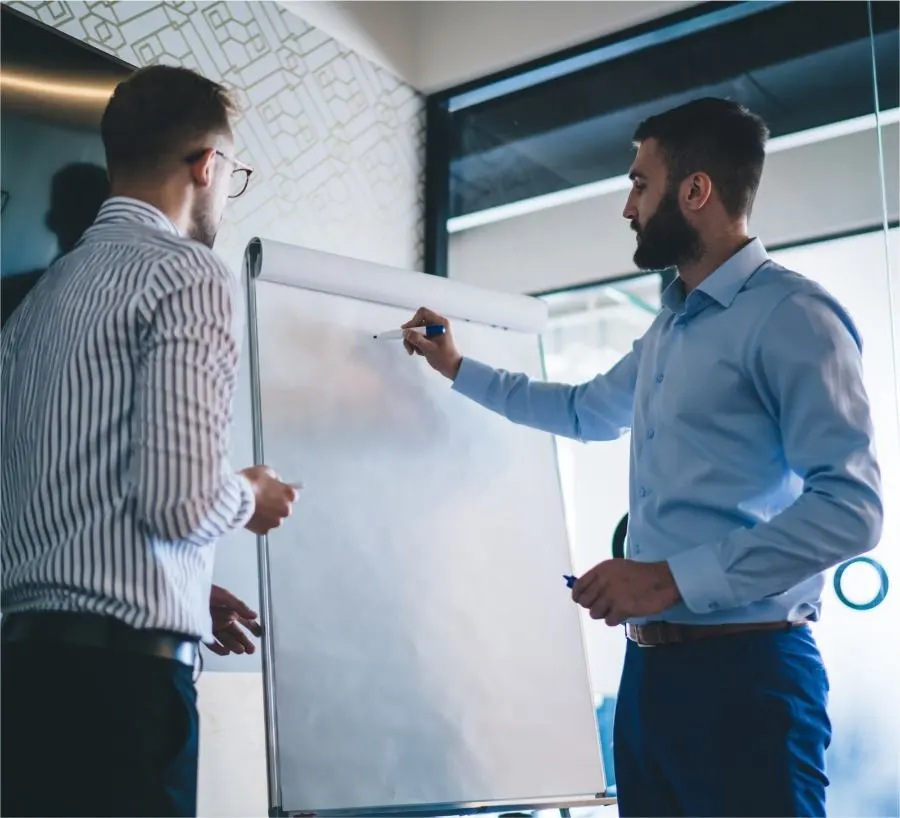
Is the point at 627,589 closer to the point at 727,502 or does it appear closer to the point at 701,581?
the point at 701,581

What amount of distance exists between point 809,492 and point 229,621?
1016 mm

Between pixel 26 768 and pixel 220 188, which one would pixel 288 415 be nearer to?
pixel 220 188

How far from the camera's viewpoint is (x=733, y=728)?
1557 mm

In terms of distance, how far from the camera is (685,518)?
66.3 inches

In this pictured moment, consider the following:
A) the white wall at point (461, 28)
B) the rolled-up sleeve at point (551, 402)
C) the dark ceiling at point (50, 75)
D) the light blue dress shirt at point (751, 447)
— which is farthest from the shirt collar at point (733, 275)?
the white wall at point (461, 28)

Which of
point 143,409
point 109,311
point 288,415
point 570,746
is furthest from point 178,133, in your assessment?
point 570,746

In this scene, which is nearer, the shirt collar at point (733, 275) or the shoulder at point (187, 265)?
the shoulder at point (187, 265)

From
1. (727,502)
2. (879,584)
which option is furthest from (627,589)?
(879,584)

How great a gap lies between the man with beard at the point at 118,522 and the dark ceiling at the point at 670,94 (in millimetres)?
2062

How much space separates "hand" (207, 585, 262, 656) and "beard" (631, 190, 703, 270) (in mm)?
973

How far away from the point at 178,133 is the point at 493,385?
91 cm

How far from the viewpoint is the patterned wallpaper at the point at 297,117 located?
8.18 feet

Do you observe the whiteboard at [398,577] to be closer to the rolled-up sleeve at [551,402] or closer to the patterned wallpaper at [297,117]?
the rolled-up sleeve at [551,402]

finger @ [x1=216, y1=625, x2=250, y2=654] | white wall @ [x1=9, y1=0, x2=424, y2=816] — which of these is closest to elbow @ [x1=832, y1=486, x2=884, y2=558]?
finger @ [x1=216, y1=625, x2=250, y2=654]
